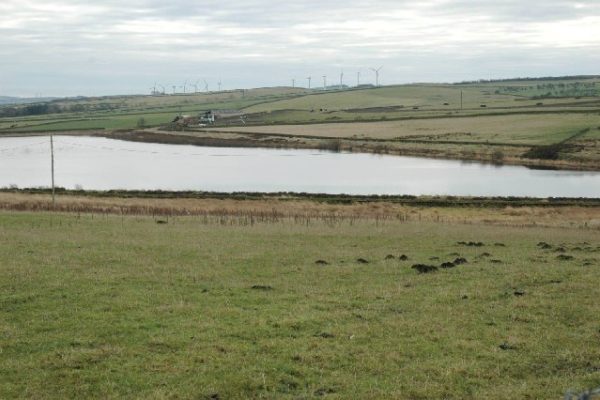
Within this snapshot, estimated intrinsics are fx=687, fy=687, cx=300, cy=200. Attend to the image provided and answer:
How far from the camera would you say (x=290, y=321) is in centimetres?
1364

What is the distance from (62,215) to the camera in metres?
35.5

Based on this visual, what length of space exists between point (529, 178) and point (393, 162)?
74.0ft

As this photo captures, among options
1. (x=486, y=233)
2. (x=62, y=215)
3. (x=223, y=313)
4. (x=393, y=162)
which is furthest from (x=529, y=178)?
(x=223, y=313)

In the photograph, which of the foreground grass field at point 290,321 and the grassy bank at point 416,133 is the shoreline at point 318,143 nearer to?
the grassy bank at point 416,133

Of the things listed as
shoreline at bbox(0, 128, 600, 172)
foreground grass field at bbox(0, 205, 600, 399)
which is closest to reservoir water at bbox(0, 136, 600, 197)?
shoreline at bbox(0, 128, 600, 172)

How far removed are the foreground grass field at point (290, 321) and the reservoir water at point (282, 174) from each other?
142 feet

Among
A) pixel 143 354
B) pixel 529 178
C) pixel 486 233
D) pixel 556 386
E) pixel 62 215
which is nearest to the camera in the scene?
pixel 556 386

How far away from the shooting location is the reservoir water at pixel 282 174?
2665 inches

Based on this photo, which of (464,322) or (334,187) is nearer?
(464,322)

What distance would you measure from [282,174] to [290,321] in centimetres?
6804

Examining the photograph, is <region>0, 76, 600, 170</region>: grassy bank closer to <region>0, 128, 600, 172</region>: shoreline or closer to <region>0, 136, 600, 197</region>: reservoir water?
<region>0, 128, 600, 172</region>: shoreline

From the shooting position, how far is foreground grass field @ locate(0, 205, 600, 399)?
34.5 ft

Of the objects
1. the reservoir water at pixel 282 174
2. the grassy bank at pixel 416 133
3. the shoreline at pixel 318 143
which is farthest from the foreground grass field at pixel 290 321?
the grassy bank at pixel 416 133

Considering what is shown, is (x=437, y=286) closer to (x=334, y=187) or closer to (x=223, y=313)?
(x=223, y=313)
